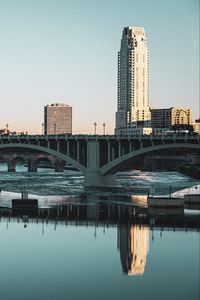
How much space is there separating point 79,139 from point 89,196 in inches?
809

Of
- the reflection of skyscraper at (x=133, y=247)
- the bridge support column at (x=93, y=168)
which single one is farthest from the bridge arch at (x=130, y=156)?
the reflection of skyscraper at (x=133, y=247)

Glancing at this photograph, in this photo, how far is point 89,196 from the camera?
9506 centimetres

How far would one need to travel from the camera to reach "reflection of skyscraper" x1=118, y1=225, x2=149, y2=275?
137 feet

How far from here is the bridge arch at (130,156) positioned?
103 metres

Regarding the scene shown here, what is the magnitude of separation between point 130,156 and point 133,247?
58.1 meters

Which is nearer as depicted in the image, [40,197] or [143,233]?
[143,233]

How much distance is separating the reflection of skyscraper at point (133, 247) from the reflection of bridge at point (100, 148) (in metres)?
47.2

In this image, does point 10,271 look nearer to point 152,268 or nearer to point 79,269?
point 79,269

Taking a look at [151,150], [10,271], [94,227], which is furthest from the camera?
[151,150]

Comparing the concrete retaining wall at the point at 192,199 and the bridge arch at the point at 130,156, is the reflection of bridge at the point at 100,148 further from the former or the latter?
the concrete retaining wall at the point at 192,199

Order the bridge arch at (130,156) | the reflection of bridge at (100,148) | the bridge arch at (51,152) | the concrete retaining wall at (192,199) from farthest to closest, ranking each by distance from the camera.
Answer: the bridge arch at (51,152) → the reflection of bridge at (100,148) → the bridge arch at (130,156) → the concrete retaining wall at (192,199)

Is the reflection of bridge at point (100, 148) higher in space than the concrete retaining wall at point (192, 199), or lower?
higher

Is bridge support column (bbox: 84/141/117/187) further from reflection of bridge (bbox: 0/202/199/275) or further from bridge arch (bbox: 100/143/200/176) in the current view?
reflection of bridge (bbox: 0/202/199/275)

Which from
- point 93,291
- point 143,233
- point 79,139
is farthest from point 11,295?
point 79,139
